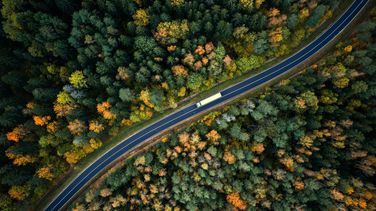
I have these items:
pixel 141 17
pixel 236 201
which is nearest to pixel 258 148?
pixel 236 201

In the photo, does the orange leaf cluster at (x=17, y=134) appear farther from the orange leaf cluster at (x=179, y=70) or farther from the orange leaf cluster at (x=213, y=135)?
the orange leaf cluster at (x=213, y=135)

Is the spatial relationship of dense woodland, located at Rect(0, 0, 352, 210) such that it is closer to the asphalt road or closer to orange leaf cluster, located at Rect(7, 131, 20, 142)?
orange leaf cluster, located at Rect(7, 131, 20, 142)

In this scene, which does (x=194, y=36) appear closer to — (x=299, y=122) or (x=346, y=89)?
(x=299, y=122)

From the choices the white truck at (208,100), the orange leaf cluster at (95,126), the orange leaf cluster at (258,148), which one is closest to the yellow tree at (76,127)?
the orange leaf cluster at (95,126)

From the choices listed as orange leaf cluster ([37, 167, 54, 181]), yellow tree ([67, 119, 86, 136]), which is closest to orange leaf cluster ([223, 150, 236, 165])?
yellow tree ([67, 119, 86, 136])

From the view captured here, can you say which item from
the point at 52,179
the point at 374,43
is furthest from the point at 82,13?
the point at 374,43

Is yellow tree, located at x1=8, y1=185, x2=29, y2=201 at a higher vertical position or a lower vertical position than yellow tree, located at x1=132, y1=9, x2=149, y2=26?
lower
